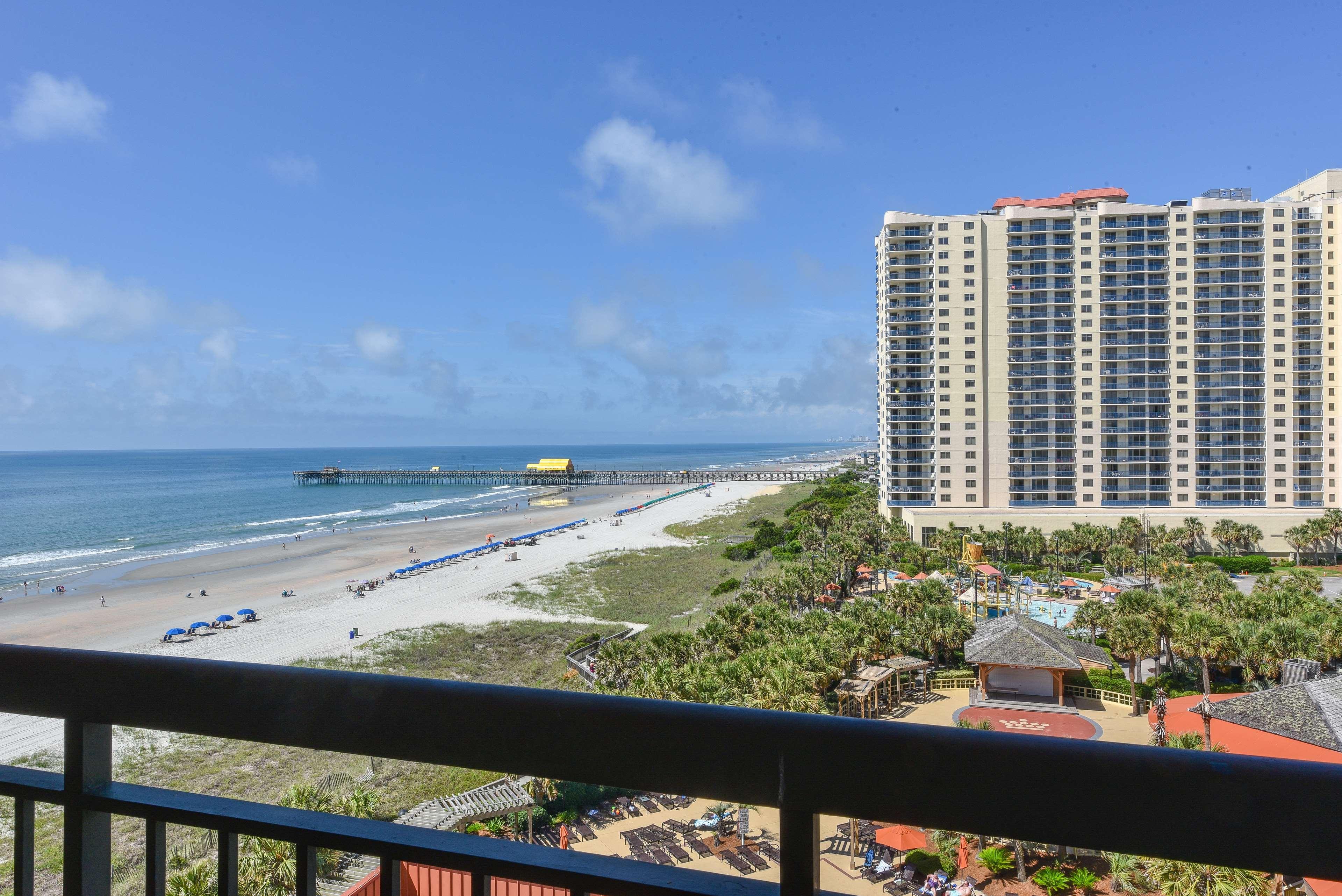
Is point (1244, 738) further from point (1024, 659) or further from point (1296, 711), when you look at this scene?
point (1024, 659)

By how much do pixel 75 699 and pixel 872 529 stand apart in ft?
151

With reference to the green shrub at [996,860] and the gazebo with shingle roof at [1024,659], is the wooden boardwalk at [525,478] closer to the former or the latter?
the gazebo with shingle roof at [1024,659]

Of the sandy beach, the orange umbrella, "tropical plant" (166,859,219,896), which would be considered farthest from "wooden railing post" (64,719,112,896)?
the sandy beach

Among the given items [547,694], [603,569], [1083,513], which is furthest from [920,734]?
[1083,513]

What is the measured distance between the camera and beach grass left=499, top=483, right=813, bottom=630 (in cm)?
3244

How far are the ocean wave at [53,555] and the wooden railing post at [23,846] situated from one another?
5621 cm

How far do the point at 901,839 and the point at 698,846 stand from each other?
3.25 m

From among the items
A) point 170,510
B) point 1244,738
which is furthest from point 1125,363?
point 170,510

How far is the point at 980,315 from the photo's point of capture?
169ft

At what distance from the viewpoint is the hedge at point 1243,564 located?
40062 millimetres

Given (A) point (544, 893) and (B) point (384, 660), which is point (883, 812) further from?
(B) point (384, 660)

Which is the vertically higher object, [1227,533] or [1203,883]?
[1203,883]

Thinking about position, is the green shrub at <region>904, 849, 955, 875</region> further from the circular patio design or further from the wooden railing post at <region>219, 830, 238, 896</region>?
the wooden railing post at <region>219, 830, 238, 896</region>

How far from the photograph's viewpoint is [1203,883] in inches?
337
